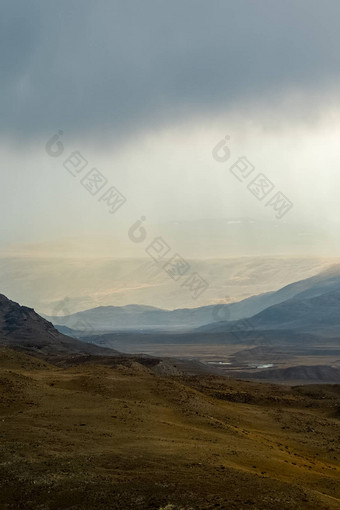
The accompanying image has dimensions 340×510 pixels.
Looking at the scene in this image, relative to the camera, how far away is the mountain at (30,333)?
512 ft

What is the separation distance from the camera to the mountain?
156 metres

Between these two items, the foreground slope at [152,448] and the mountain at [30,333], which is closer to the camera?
the foreground slope at [152,448]

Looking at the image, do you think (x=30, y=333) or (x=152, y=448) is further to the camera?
(x=30, y=333)

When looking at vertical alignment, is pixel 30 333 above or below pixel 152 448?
above

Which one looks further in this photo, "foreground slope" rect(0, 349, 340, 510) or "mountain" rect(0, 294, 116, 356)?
"mountain" rect(0, 294, 116, 356)

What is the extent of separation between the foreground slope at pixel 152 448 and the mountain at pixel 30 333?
10228 centimetres

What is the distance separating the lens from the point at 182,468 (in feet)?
85.8

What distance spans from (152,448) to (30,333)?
15025cm

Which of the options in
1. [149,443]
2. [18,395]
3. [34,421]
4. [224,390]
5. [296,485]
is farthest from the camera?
[224,390]

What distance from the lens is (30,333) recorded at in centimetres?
17250

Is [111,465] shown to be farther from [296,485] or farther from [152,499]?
[296,485]

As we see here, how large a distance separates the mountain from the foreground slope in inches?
4027

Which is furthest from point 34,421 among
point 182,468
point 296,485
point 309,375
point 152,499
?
point 309,375

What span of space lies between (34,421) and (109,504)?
14.7m
